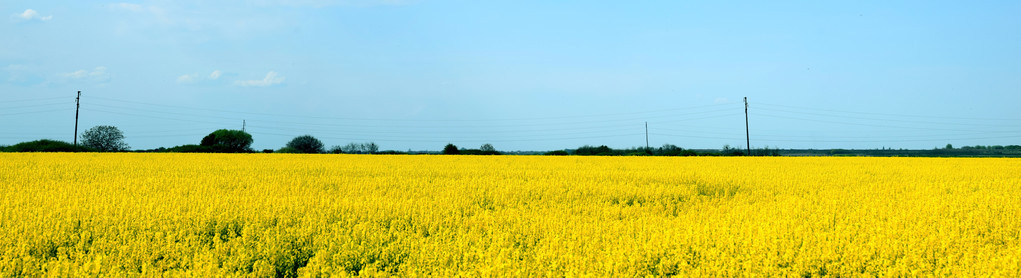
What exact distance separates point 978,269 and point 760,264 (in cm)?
149

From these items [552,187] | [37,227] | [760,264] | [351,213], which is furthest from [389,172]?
[760,264]

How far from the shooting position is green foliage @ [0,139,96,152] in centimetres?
4072

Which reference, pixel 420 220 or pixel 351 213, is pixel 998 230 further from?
pixel 351 213

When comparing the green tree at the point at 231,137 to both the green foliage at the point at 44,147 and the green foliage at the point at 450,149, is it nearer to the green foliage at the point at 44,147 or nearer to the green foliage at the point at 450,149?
the green foliage at the point at 44,147

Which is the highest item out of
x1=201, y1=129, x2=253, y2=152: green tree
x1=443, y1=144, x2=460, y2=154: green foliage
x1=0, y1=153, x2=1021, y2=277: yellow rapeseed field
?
x1=201, y1=129, x2=253, y2=152: green tree

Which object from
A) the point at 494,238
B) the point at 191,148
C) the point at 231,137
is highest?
the point at 231,137

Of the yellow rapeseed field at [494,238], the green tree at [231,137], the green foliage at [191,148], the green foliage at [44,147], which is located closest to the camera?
the yellow rapeseed field at [494,238]

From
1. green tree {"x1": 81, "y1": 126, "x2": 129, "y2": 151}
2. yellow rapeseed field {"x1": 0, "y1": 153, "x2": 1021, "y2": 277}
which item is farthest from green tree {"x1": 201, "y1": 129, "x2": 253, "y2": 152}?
yellow rapeseed field {"x1": 0, "y1": 153, "x2": 1021, "y2": 277}

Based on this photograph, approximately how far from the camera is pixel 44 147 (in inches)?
1626

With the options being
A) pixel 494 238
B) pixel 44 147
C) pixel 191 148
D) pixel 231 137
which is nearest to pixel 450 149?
pixel 191 148

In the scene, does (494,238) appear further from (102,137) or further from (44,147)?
(102,137)

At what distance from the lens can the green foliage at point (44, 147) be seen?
134 feet

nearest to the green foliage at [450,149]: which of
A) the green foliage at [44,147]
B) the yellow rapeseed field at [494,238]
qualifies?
the green foliage at [44,147]

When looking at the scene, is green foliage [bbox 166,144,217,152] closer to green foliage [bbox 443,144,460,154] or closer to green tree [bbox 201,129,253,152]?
green foliage [bbox 443,144,460,154]
